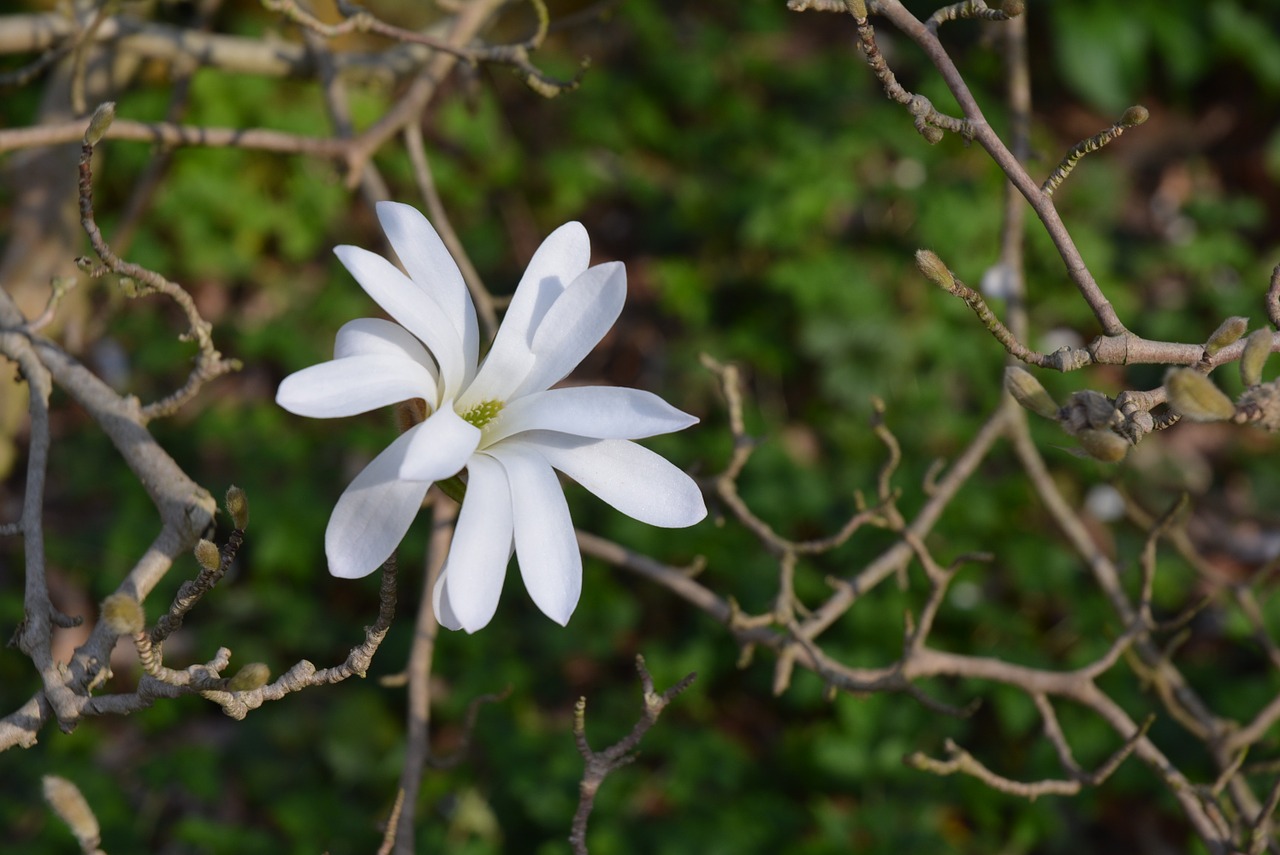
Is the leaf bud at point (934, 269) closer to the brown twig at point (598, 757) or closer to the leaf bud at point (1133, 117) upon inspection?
the leaf bud at point (1133, 117)

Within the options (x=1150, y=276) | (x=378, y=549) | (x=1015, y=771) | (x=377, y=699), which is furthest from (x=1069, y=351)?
(x=1150, y=276)

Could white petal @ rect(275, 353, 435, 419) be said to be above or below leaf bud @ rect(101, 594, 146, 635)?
above

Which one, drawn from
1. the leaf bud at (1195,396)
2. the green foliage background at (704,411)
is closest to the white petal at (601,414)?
the leaf bud at (1195,396)

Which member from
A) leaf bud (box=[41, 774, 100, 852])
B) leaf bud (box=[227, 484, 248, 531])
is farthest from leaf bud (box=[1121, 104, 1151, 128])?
leaf bud (box=[41, 774, 100, 852])

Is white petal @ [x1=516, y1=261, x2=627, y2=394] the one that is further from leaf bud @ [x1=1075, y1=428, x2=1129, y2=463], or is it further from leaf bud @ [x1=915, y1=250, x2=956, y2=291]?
leaf bud @ [x1=1075, y1=428, x2=1129, y2=463]

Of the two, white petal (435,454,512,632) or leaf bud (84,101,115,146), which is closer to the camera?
white petal (435,454,512,632)

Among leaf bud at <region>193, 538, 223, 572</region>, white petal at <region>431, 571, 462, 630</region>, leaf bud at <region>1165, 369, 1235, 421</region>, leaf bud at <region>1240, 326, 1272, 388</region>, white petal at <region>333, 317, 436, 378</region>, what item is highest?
leaf bud at <region>1240, 326, 1272, 388</region>

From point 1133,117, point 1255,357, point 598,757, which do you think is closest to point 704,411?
point 598,757

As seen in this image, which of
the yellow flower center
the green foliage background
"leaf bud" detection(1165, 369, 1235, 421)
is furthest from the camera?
the green foliage background
